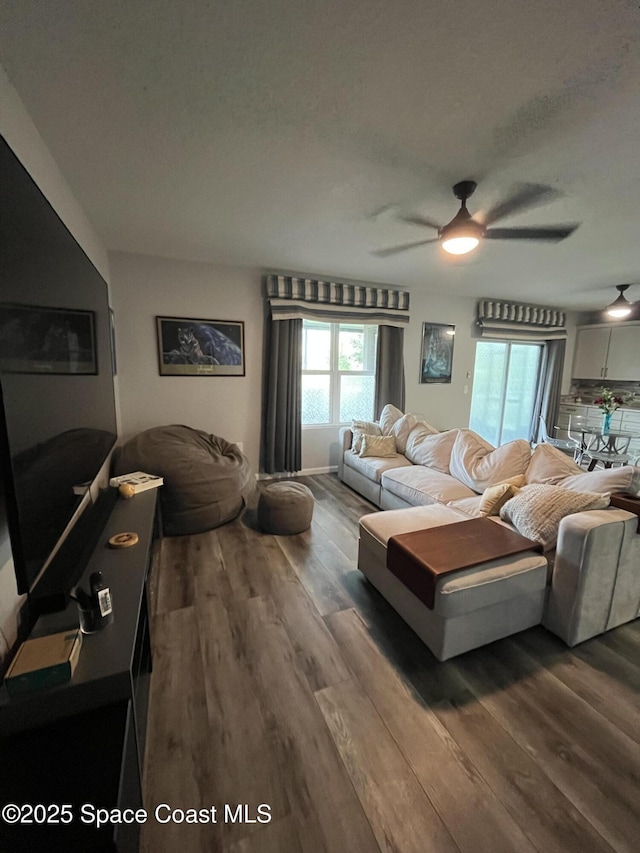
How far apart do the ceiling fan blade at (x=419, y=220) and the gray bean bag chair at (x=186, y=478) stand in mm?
2407

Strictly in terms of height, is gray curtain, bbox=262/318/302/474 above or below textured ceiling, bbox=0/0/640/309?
below

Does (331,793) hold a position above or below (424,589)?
below

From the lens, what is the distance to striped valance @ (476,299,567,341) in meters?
5.15

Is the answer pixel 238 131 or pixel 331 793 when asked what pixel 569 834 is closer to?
pixel 331 793

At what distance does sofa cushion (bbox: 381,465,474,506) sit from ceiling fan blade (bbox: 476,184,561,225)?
6.67ft

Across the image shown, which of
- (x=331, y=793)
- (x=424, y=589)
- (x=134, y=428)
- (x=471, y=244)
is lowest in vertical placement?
(x=331, y=793)

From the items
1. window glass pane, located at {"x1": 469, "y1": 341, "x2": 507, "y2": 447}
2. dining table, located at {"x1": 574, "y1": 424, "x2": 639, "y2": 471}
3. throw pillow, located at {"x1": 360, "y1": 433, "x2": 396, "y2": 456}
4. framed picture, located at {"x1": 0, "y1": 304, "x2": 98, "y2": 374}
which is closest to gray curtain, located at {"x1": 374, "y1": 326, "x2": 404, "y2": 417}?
throw pillow, located at {"x1": 360, "y1": 433, "x2": 396, "y2": 456}

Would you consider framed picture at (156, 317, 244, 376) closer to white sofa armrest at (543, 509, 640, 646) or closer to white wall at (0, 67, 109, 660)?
white wall at (0, 67, 109, 660)

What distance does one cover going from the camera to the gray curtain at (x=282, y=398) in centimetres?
389

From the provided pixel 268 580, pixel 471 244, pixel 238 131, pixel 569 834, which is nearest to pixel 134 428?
pixel 268 580

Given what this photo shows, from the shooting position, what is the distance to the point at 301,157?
176 centimetres

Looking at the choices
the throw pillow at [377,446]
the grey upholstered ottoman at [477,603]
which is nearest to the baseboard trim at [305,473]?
the throw pillow at [377,446]

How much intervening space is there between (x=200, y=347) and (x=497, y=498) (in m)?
3.17

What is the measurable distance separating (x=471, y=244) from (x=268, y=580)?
2480mm
